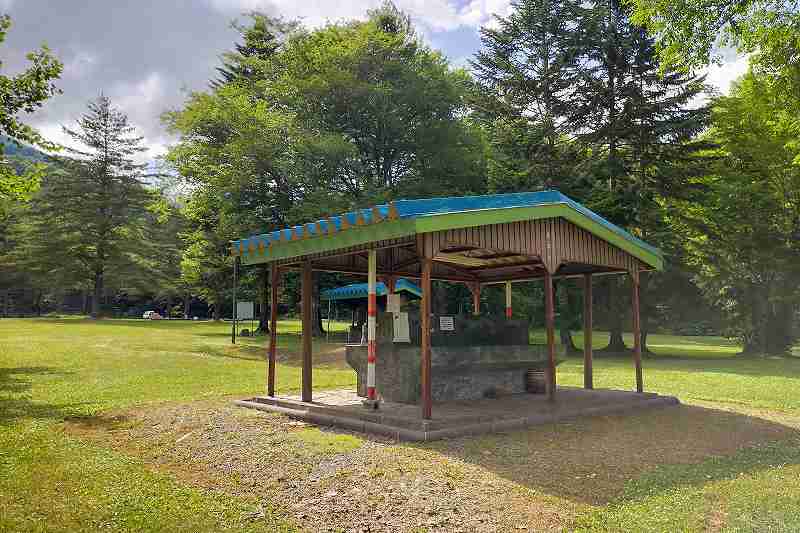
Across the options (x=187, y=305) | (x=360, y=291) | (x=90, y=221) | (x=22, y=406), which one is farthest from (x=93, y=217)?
(x=22, y=406)

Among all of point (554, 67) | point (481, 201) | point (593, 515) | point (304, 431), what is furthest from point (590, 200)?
point (593, 515)

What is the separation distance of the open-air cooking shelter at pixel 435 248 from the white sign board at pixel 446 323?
21 cm

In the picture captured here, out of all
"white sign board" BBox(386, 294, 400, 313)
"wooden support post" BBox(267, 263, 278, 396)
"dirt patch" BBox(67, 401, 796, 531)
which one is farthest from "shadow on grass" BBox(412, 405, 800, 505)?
"wooden support post" BBox(267, 263, 278, 396)

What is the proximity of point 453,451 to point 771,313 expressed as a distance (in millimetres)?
26964

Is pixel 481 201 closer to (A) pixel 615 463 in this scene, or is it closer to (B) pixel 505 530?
(A) pixel 615 463

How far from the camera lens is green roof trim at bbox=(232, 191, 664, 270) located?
832 cm

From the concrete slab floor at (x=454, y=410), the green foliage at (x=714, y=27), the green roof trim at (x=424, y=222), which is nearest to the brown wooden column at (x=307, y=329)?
the concrete slab floor at (x=454, y=410)

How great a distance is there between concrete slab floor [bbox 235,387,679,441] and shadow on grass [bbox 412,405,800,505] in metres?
0.27

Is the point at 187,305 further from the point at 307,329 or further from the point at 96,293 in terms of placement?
the point at 307,329

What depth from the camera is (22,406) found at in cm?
1098

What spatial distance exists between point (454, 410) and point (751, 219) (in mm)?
22821

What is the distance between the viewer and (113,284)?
55.0 metres

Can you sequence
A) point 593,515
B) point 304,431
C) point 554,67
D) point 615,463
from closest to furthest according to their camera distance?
point 593,515 → point 615,463 → point 304,431 → point 554,67

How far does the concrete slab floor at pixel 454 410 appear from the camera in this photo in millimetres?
8445
